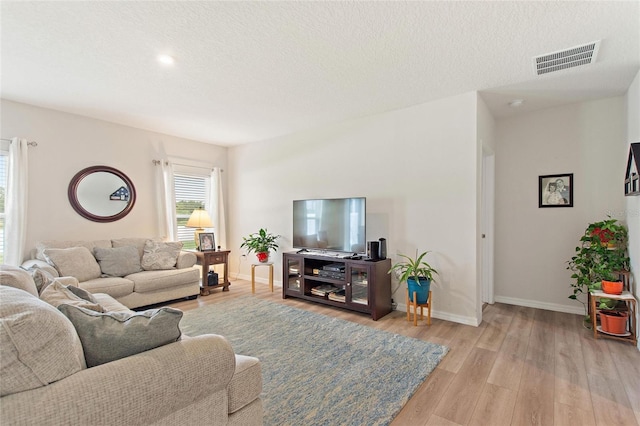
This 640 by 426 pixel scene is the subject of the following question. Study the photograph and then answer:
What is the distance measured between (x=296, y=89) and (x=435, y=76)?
1.39 metres

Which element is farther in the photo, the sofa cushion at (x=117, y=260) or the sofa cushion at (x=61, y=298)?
the sofa cushion at (x=117, y=260)

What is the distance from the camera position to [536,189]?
12.8 feet

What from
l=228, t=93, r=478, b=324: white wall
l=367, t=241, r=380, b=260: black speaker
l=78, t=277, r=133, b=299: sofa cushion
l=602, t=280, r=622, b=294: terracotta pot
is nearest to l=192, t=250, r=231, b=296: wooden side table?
l=228, t=93, r=478, b=324: white wall

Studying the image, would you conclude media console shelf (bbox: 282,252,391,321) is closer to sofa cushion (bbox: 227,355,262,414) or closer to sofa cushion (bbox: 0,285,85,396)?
sofa cushion (bbox: 227,355,262,414)

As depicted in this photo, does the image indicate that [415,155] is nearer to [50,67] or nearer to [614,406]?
[614,406]

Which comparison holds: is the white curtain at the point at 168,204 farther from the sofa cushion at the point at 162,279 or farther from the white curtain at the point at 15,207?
the white curtain at the point at 15,207

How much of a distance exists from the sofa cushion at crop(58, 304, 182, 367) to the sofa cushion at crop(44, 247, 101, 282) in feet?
8.93

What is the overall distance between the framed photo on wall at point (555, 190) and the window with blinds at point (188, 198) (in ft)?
17.1

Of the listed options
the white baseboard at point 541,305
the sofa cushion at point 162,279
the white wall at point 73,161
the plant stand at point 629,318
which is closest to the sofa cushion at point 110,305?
the sofa cushion at point 162,279

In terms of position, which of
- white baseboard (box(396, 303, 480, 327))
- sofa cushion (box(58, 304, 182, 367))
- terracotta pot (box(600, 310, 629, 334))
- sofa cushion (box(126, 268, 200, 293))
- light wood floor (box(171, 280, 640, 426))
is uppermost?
sofa cushion (box(58, 304, 182, 367))

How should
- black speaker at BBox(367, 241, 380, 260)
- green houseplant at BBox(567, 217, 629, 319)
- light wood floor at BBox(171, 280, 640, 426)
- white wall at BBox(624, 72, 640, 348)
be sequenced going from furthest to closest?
black speaker at BBox(367, 241, 380, 260) → green houseplant at BBox(567, 217, 629, 319) → white wall at BBox(624, 72, 640, 348) → light wood floor at BBox(171, 280, 640, 426)

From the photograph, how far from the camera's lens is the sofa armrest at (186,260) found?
14.1ft

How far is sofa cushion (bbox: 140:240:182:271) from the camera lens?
13.4ft

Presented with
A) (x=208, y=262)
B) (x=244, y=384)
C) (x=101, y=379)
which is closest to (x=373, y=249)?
(x=244, y=384)
